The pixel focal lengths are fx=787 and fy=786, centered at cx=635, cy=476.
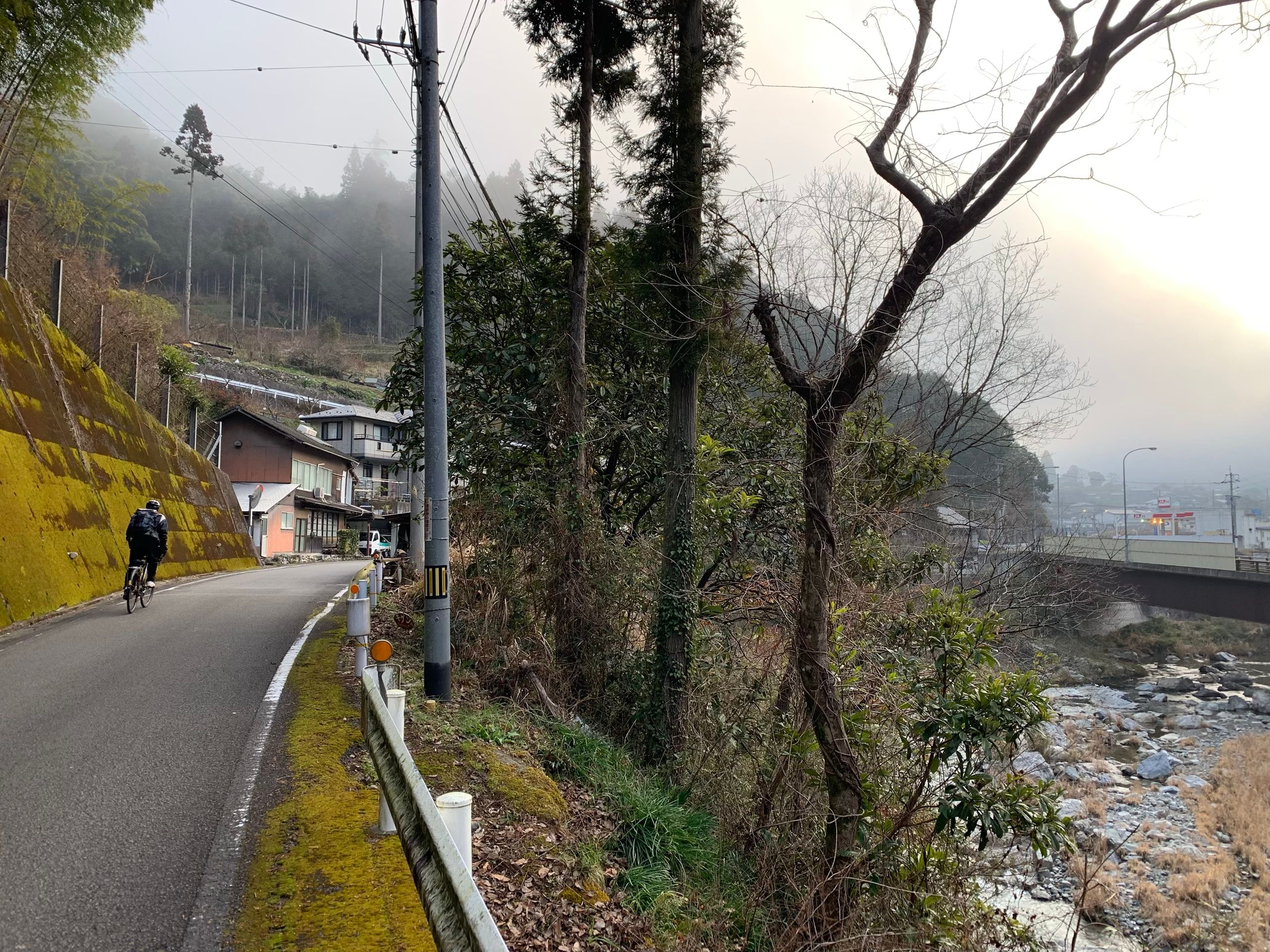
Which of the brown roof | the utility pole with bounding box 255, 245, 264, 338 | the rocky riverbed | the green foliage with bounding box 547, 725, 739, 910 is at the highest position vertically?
the utility pole with bounding box 255, 245, 264, 338

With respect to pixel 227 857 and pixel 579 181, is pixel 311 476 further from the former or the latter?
pixel 227 857

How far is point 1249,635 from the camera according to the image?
3844 centimetres

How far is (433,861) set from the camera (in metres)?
2.85

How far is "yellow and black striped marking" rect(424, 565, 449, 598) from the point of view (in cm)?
795

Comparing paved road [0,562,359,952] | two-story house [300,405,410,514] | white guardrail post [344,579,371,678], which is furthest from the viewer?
two-story house [300,405,410,514]

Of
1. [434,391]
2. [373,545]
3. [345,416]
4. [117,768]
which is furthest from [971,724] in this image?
[345,416]

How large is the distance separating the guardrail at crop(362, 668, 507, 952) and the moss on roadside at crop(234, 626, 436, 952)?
53 centimetres

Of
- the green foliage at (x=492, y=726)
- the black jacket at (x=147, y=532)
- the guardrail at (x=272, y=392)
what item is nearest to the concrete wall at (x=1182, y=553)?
the green foliage at (x=492, y=726)

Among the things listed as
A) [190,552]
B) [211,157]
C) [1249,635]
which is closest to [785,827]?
[190,552]

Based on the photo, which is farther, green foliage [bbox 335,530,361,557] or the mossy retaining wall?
green foliage [bbox 335,530,361,557]

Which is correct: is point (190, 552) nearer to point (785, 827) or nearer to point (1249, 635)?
point (785, 827)

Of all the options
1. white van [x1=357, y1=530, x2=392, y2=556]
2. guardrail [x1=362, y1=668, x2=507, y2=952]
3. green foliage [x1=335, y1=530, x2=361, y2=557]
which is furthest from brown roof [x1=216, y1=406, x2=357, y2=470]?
guardrail [x1=362, y1=668, x2=507, y2=952]

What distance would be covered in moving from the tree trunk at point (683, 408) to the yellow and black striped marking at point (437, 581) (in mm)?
3453

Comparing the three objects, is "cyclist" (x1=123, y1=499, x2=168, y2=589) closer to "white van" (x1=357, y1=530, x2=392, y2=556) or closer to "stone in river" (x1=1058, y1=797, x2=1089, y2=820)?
"white van" (x1=357, y1=530, x2=392, y2=556)
